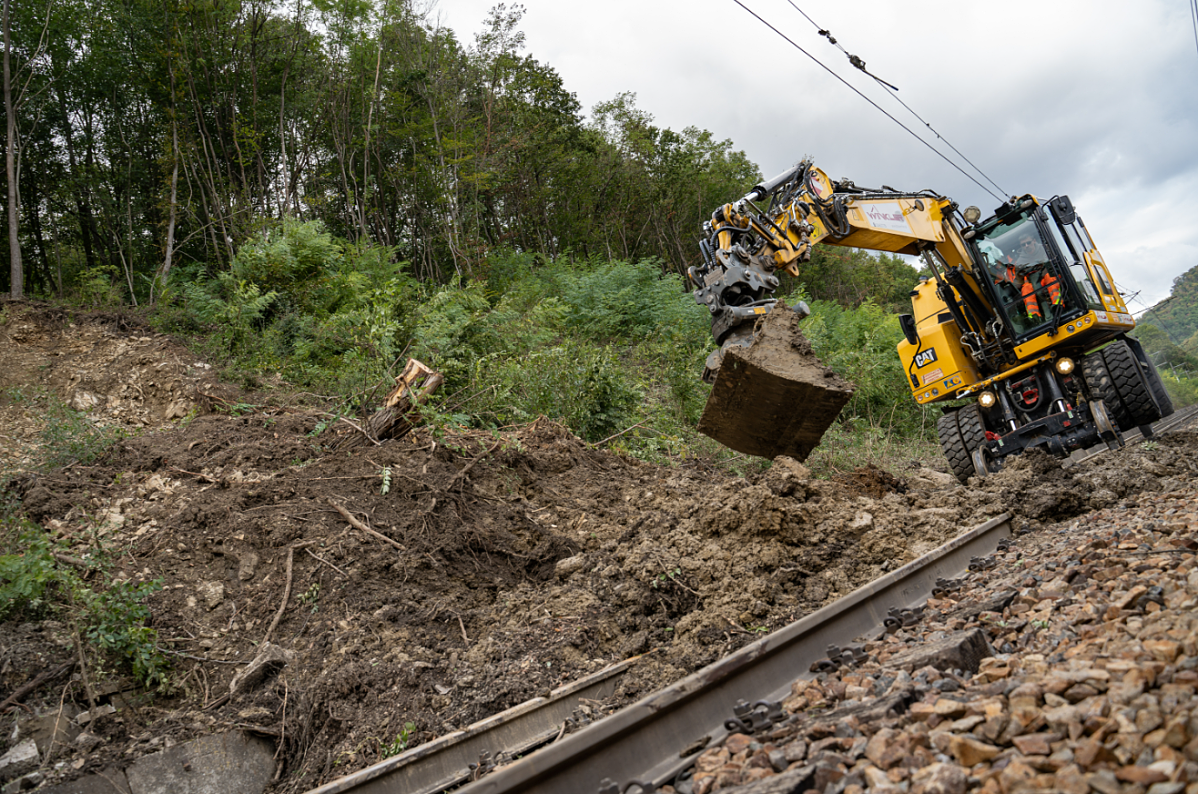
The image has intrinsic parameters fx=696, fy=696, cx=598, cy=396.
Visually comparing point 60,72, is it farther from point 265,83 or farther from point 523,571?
point 523,571

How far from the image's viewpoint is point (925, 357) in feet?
30.0

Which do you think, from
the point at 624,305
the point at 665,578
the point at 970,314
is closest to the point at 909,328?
the point at 970,314

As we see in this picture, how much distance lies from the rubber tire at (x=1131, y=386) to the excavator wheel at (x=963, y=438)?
1434 mm

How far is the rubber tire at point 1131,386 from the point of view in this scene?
7.75 metres

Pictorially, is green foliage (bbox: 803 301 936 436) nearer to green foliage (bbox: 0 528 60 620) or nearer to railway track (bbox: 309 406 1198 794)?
railway track (bbox: 309 406 1198 794)

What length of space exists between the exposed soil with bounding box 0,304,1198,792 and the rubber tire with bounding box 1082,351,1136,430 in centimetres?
39

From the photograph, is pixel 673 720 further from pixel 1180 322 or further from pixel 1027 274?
pixel 1180 322

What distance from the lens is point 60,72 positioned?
49.9 feet

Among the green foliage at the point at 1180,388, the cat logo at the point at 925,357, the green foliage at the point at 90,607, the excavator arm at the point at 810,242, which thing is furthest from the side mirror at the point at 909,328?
the green foliage at the point at 1180,388

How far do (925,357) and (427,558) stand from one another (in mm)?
6966

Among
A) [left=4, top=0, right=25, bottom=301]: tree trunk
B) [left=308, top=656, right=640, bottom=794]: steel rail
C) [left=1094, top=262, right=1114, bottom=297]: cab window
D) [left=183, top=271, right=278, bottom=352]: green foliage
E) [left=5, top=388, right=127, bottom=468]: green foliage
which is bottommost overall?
[left=308, top=656, right=640, bottom=794]: steel rail

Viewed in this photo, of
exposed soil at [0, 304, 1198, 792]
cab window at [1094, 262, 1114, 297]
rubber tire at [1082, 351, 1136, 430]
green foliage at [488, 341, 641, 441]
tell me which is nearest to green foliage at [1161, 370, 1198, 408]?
cab window at [1094, 262, 1114, 297]

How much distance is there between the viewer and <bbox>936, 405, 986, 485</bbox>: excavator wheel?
28.2ft

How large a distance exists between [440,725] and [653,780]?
1.54 metres
